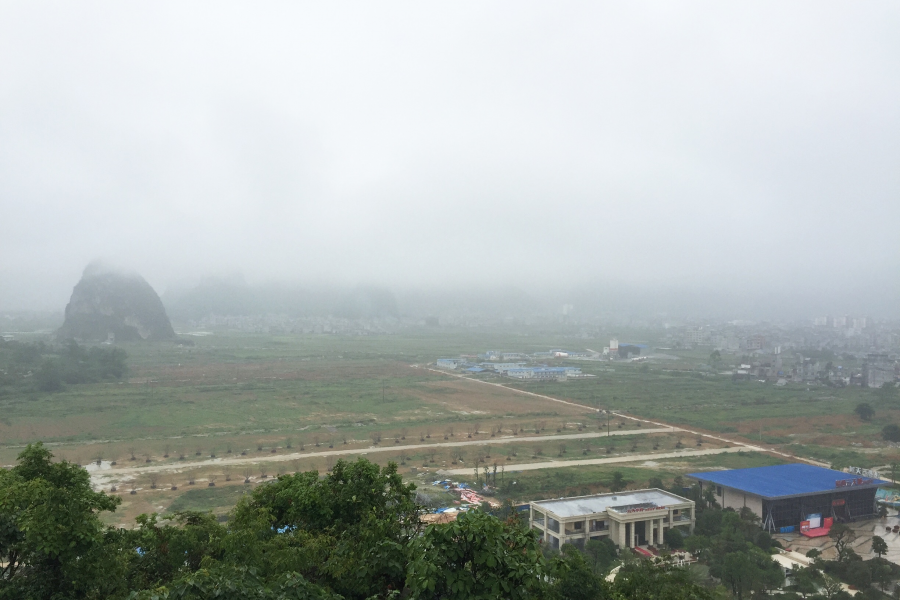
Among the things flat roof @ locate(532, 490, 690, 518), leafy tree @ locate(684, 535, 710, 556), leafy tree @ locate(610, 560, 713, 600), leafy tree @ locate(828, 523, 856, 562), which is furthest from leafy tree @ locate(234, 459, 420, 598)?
leafy tree @ locate(828, 523, 856, 562)

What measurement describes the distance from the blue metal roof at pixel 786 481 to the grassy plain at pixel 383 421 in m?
2.89

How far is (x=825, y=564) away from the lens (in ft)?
46.7

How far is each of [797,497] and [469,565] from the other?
17.7 metres

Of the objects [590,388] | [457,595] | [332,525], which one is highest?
[457,595]

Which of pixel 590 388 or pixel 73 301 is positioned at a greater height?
pixel 73 301

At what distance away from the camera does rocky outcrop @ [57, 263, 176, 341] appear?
81.1 m

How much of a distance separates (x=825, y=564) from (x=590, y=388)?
34.2 m

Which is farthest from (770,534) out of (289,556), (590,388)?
(590,388)

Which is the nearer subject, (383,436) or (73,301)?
(383,436)

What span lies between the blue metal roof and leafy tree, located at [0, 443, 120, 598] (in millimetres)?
17920

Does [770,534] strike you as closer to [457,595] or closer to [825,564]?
[825,564]

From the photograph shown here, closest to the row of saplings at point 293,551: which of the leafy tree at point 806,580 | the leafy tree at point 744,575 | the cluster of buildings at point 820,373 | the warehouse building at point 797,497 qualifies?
the leafy tree at point 744,575

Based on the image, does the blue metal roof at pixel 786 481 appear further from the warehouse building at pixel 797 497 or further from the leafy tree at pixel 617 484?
the leafy tree at pixel 617 484

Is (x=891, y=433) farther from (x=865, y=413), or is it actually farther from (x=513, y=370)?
(x=513, y=370)
